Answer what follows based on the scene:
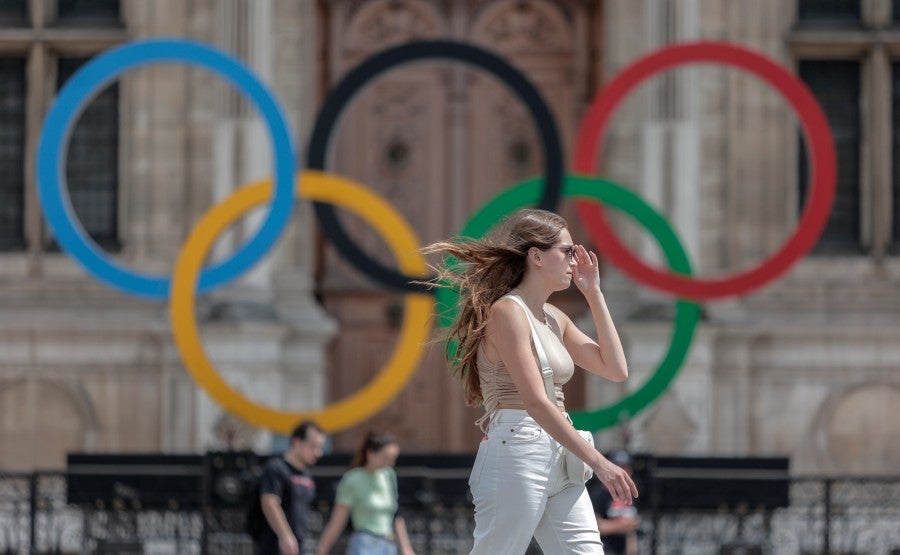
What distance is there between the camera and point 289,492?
1248cm

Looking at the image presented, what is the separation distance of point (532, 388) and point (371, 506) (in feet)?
18.8

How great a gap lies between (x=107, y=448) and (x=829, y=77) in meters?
9.43

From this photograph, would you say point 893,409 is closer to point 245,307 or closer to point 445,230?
point 445,230

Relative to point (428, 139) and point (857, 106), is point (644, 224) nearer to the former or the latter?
point (428, 139)

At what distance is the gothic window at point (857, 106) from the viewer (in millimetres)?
21938

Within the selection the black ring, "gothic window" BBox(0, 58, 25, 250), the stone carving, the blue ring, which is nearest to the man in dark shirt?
the black ring

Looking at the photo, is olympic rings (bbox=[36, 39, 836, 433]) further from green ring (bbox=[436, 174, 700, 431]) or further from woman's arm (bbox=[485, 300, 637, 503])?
woman's arm (bbox=[485, 300, 637, 503])

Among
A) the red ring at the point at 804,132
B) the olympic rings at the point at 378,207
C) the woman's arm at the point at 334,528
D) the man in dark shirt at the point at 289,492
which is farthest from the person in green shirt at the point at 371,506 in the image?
the red ring at the point at 804,132

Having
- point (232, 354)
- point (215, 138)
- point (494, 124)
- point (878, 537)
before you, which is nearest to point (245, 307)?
point (232, 354)

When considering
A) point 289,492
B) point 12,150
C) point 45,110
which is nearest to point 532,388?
point 289,492

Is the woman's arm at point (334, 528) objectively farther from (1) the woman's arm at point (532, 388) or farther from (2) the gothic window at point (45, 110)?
(2) the gothic window at point (45, 110)

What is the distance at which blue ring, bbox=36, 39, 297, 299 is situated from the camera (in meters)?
18.3

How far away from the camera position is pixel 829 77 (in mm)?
22219

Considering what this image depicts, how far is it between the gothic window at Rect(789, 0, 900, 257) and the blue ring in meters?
6.74
